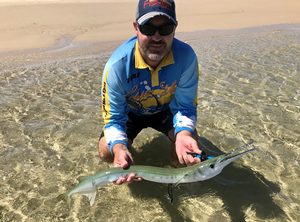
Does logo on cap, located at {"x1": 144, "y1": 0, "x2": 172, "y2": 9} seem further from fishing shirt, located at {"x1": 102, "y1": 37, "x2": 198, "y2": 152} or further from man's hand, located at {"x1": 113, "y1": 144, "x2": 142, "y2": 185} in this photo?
man's hand, located at {"x1": 113, "y1": 144, "x2": 142, "y2": 185}

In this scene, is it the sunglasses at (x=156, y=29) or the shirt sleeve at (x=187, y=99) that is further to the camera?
the shirt sleeve at (x=187, y=99)

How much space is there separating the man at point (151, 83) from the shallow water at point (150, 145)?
66 cm

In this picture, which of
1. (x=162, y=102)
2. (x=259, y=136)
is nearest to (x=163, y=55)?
(x=162, y=102)

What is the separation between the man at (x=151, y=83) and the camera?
3.97 meters

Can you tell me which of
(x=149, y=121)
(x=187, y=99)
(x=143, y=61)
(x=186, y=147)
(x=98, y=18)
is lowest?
(x=98, y=18)

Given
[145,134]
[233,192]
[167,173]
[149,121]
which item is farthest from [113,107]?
[233,192]

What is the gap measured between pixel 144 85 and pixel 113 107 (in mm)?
463

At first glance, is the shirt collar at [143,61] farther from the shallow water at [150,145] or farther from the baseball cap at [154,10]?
the shallow water at [150,145]

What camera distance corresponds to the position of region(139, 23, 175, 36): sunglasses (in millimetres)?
3965

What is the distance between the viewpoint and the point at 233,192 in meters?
4.76

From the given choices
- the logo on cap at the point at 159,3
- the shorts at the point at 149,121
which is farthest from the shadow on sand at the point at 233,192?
the logo on cap at the point at 159,3

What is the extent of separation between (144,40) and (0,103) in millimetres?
4329

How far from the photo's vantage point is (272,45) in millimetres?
12156

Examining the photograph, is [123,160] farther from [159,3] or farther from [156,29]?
[159,3]
